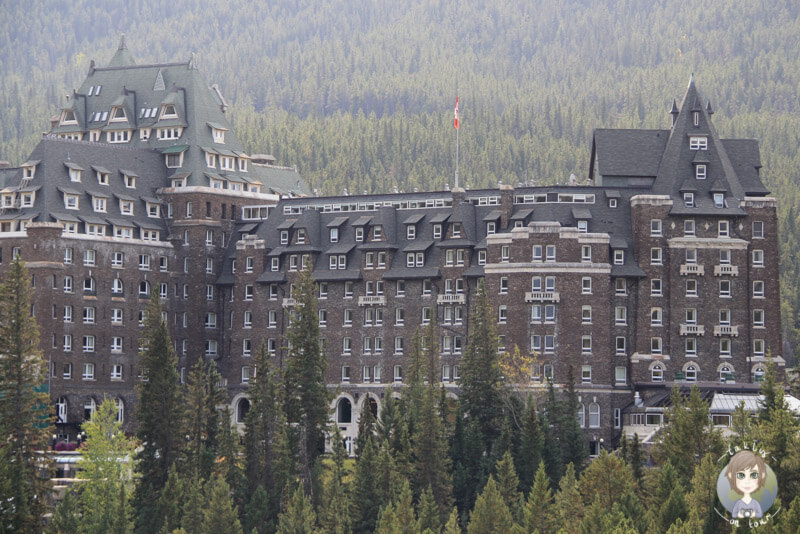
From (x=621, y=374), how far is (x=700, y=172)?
68.5 feet

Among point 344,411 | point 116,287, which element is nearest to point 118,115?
point 116,287

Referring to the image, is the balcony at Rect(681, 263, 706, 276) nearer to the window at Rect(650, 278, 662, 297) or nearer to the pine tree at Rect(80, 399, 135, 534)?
the window at Rect(650, 278, 662, 297)

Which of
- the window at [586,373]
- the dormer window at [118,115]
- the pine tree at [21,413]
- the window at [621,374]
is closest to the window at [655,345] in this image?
the window at [621,374]

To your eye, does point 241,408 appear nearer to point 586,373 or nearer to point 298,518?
point 586,373

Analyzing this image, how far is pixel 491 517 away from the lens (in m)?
116

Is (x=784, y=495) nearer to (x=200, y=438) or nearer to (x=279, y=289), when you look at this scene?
(x=200, y=438)

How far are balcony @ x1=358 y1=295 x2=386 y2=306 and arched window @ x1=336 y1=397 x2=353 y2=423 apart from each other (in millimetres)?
10138

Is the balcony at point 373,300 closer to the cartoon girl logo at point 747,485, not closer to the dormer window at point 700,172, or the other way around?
the dormer window at point 700,172

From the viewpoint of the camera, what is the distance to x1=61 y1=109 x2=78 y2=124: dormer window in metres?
191

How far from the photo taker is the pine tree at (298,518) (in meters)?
119

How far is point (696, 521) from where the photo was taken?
100m

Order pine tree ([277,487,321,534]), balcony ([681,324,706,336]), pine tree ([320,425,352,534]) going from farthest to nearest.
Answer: balcony ([681,324,706,336]), pine tree ([320,425,352,534]), pine tree ([277,487,321,534])

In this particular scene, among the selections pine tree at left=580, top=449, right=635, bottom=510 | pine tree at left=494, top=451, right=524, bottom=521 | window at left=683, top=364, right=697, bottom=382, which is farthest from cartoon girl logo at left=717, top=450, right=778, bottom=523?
window at left=683, top=364, right=697, bottom=382

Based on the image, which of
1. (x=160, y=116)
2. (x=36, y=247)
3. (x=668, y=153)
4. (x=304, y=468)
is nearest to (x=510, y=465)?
(x=304, y=468)
